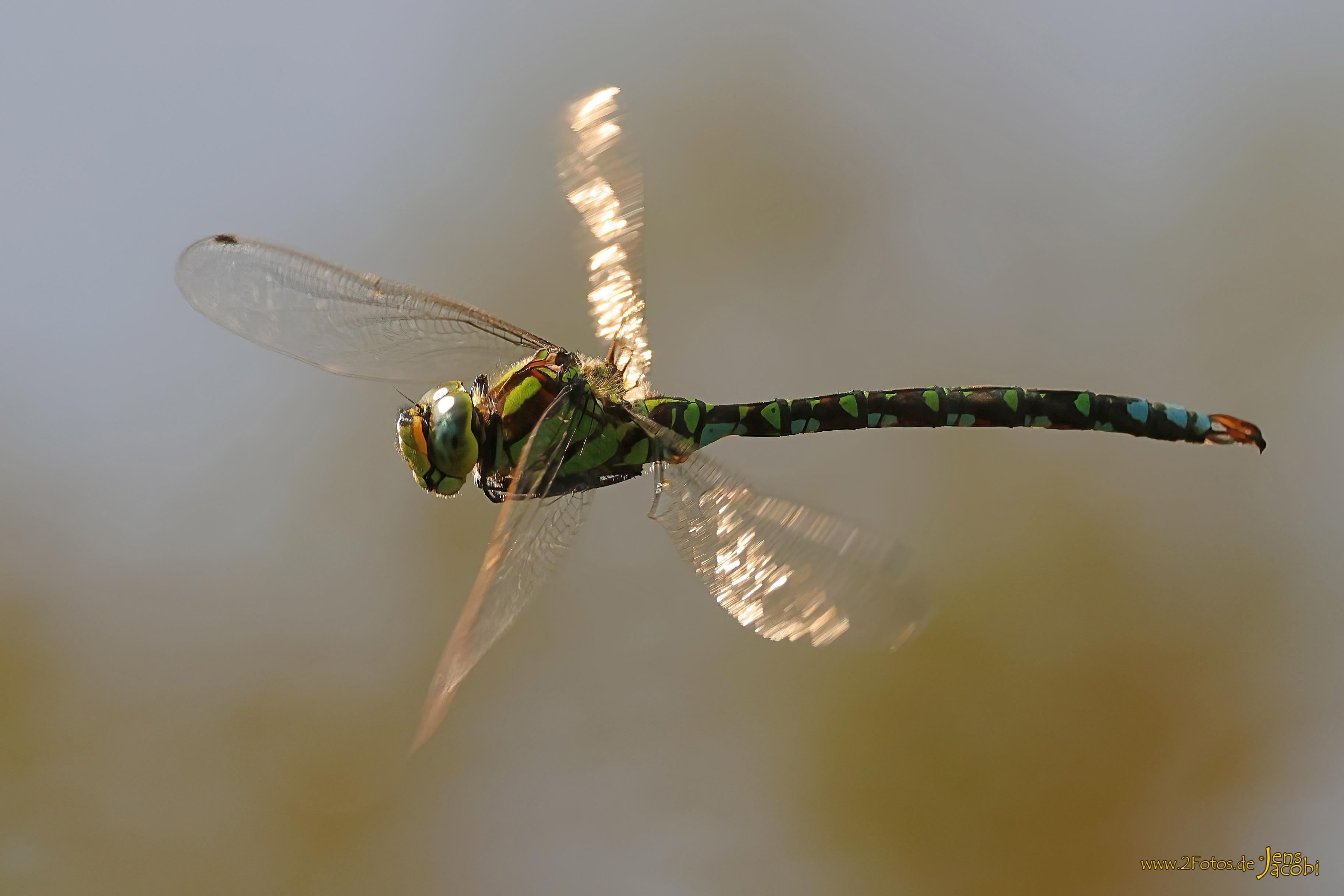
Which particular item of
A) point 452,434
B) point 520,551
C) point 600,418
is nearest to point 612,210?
point 600,418

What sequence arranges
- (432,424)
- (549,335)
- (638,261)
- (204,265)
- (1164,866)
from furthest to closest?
1. (549,335)
2. (1164,866)
3. (638,261)
4. (204,265)
5. (432,424)

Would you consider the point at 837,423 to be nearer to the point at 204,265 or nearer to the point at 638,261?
the point at 638,261

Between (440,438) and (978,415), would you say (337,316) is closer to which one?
(440,438)

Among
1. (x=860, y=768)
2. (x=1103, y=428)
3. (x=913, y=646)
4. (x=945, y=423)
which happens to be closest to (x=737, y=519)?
(x=945, y=423)

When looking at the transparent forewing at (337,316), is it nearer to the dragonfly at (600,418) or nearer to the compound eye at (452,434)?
the dragonfly at (600,418)

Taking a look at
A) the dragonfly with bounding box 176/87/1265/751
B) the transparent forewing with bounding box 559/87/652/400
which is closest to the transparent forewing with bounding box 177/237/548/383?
the dragonfly with bounding box 176/87/1265/751

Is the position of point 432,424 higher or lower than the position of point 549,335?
lower

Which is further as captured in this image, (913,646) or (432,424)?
(913,646)
